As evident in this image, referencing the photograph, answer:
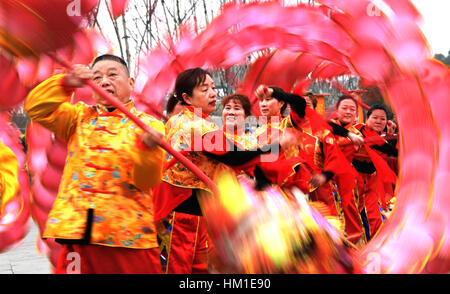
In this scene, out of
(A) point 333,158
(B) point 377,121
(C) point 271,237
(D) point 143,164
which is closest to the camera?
(C) point 271,237

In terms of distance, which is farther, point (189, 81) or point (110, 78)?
point (189, 81)

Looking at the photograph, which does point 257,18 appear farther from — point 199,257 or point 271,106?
point 199,257

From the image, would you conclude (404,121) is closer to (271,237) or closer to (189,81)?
(271,237)

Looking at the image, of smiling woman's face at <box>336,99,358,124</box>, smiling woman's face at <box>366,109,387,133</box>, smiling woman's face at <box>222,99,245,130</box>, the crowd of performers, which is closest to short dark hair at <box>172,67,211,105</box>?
the crowd of performers

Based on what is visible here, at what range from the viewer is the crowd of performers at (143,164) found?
2.26 m

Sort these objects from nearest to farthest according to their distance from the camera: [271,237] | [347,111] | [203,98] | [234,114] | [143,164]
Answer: [271,237], [143,164], [203,98], [234,114], [347,111]

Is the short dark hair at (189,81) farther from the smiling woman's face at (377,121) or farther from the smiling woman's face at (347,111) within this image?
the smiling woman's face at (377,121)

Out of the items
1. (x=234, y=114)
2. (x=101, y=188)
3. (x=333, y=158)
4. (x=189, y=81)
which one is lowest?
(x=101, y=188)

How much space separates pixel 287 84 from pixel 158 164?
2.38 meters

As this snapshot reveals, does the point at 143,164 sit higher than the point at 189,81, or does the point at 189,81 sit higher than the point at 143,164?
the point at 189,81

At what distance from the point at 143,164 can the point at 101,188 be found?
0.21 meters

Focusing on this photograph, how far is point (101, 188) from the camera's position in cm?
227

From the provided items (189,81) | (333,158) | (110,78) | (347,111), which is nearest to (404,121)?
(189,81)

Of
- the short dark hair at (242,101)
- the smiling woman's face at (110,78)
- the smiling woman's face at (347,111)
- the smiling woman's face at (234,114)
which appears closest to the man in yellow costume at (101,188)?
→ the smiling woman's face at (110,78)
